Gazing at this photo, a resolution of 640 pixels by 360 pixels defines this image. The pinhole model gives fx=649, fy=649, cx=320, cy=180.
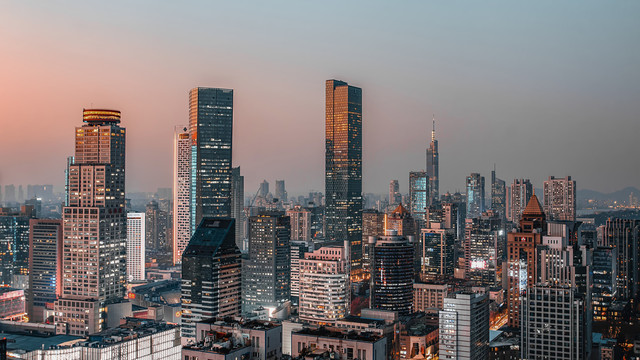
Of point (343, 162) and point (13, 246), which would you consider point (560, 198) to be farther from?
point (13, 246)

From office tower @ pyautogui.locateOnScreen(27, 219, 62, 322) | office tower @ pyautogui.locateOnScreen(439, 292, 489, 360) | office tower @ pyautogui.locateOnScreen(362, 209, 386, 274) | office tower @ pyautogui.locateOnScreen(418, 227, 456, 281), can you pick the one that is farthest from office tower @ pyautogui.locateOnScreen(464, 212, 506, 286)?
office tower @ pyautogui.locateOnScreen(27, 219, 62, 322)

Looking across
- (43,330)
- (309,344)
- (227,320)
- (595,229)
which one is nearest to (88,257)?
(43,330)

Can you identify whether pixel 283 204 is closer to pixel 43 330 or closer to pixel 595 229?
pixel 595 229

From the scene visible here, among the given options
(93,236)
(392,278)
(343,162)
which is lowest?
(392,278)

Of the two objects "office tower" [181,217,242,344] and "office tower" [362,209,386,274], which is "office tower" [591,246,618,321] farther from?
"office tower" [362,209,386,274]

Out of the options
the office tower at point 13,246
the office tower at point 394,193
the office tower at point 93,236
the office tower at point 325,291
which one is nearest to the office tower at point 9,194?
the office tower at point 13,246

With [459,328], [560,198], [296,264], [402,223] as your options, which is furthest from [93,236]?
[560,198]

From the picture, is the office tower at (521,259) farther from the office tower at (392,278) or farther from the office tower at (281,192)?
the office tower at (281,192)
